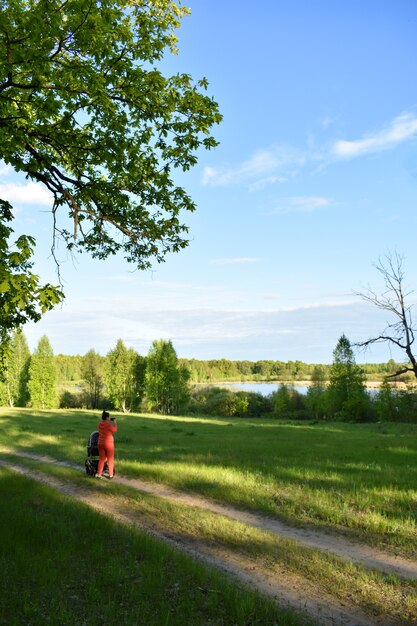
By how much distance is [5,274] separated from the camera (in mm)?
7379

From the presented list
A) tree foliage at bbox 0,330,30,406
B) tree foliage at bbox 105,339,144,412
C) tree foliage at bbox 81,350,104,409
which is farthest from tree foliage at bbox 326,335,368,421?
tree foliage at bbox 0,330,30,406

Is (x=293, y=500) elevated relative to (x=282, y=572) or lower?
lower

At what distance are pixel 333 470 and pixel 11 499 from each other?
10545 mm

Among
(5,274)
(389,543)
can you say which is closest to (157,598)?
(389,543)

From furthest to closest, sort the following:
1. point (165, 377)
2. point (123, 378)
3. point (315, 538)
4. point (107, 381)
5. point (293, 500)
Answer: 1. point (107, 381)
2. point (123, 378)
3. point (165, 377)
4. point (293, 500)
5. point (315, 538)

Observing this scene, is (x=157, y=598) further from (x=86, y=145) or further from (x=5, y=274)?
(x=86, y=145)

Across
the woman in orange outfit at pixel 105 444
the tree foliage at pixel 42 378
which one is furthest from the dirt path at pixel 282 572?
the tree foliage at pixel 42 378

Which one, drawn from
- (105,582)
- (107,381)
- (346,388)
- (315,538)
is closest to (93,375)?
(107,381)

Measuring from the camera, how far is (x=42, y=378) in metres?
81.9

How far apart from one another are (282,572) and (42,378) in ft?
271

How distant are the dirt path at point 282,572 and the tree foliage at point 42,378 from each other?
75.4 meters

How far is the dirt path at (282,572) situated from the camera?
536cm

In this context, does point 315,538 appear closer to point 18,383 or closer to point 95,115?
point 95,115

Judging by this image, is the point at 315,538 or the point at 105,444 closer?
the point at 315,538
